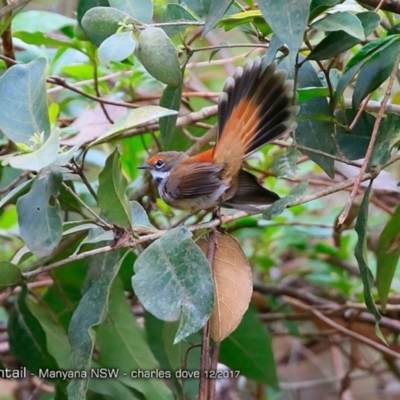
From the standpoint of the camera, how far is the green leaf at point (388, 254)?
1.37m

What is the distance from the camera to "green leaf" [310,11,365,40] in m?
1.01

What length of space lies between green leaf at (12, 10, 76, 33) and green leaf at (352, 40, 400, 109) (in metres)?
0.98

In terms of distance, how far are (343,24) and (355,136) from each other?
13.1 inches

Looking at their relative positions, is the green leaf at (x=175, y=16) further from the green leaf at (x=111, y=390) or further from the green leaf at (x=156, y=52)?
the green leaf at (x=111, y=390)

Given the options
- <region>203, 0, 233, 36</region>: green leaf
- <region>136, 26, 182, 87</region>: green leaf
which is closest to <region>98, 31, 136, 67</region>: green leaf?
<region>136, 26, 182, 87</region>: green leaf

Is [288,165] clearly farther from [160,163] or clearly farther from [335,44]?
[160,163]

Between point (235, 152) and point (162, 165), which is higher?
point (235, 152)

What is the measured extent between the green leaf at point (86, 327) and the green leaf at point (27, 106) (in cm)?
27

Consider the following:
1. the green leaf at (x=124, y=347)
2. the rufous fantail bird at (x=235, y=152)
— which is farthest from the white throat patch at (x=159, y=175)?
the green leaf at (x=124, y=347)

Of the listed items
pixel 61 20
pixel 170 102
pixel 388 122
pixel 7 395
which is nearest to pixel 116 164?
pixel 170 102

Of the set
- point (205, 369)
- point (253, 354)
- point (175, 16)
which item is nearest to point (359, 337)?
point (253, 354)

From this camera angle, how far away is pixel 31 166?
Result: 0.87 metres

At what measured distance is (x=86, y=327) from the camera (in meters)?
1.09

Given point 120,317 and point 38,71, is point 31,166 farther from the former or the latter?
point 120,317
